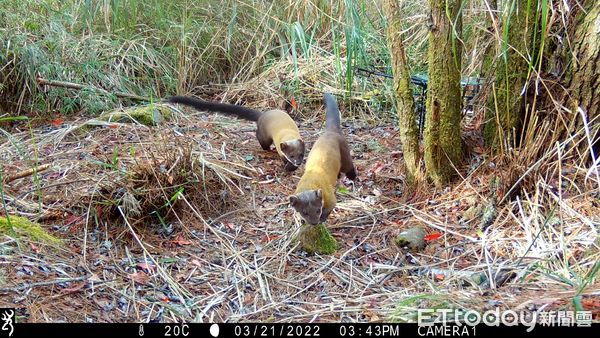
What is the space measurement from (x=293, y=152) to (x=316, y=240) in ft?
3.80

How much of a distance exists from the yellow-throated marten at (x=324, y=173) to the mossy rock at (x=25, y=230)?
125cm

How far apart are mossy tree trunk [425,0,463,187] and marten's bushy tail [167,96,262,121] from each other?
1831 mm

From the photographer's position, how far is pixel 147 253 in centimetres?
322

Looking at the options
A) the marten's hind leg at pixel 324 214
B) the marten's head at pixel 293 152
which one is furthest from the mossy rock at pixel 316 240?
the marten's head at pixel 293 152

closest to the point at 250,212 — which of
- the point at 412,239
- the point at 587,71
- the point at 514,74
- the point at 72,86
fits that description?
the point at 412,239

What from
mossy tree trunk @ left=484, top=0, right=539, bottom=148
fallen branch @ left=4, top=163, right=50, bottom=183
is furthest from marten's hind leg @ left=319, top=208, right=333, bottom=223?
fallen branch @ left=4, top=163, right=50, bottom=183

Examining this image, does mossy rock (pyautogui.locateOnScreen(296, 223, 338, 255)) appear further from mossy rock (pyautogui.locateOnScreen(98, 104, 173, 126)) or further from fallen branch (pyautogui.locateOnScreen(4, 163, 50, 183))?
mossy rock (pyautogui.locateOnScreen(98, 104, 173, 126))

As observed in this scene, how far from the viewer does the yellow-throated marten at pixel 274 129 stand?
14.8 feet

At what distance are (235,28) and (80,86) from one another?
1735 millimetres

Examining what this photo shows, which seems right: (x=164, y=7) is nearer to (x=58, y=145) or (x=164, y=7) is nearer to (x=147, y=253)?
(x=58, y=145)

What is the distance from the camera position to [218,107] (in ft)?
16.8

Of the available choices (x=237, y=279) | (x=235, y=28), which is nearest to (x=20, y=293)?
(x=237, y=279)

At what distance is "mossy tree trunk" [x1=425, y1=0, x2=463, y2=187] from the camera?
3.48 meters

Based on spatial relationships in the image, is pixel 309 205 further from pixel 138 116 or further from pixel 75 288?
pixel 138 116
